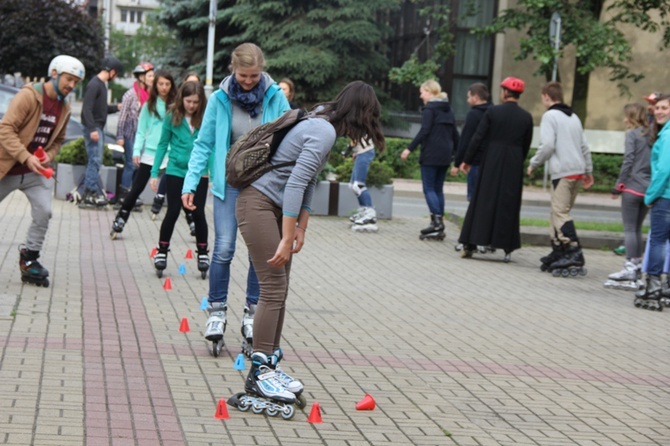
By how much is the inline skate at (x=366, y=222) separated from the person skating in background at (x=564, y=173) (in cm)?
330

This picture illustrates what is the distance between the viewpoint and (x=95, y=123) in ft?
49.8

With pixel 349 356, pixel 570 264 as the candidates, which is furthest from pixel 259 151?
pixel 570 264

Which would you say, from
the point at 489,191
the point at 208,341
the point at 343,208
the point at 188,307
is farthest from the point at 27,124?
the point at 343,208

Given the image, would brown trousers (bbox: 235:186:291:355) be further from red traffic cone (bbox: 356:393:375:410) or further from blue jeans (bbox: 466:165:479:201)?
blue jeans (bbox: 466:165:479:201)

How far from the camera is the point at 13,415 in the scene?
5383 millimetres

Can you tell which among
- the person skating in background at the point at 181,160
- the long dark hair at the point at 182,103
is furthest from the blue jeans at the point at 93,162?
the long dark hair at the point at 182,103

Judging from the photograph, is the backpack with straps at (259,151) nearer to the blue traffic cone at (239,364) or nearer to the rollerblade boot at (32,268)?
the blue traffic cone at (239,364)

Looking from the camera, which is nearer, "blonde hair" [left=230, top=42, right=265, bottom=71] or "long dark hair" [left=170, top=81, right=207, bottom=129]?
"blonde hair" [left=230, top=42, right=265, bottom=71]

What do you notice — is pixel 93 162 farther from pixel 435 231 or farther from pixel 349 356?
pixel 349 356

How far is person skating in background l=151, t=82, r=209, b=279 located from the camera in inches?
396

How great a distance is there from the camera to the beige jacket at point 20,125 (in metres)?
8.63

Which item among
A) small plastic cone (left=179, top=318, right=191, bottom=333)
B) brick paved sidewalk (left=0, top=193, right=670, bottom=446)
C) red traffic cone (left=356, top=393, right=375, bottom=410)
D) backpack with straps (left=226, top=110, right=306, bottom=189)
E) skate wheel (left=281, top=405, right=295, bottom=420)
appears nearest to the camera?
brick paved sidewalk (left=0, top=193, right=670, bottom=446)

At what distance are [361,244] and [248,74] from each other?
7.34 m

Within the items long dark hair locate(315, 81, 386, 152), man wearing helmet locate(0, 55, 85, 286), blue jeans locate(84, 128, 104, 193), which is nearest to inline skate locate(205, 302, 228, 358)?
long dark hair locate(315, 81, 386, 152)
